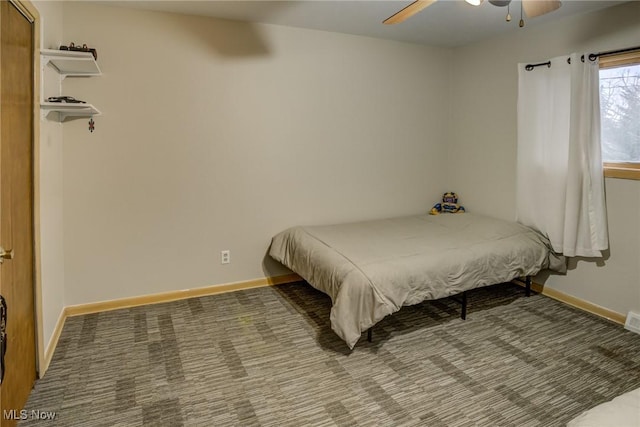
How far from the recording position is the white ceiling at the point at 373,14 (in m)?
2.97

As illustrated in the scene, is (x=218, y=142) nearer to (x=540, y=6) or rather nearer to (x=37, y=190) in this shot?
(x=37, y=190)

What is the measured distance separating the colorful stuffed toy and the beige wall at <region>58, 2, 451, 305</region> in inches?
15.7

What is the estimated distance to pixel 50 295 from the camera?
2.58m

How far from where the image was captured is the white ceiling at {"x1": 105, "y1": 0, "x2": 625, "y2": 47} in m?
2.97

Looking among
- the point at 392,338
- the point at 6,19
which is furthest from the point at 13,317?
the point at 392,338

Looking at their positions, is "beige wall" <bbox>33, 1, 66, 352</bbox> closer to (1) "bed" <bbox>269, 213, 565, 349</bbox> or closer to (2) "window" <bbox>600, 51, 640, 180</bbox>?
(1) "bed" <bbox>269, 213, 565, 349</bbox>

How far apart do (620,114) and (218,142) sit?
320cm

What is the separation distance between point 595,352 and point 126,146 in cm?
371

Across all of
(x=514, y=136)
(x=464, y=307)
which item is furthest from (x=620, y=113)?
(x=464, y=307)

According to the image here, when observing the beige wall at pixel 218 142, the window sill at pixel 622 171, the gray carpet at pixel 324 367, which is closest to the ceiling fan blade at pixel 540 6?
the window sill at pixel 622 171

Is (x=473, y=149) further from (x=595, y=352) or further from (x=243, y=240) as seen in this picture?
(x=243, y=240)

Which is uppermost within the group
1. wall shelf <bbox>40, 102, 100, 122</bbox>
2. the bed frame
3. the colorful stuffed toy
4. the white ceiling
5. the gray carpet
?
the white ceiling

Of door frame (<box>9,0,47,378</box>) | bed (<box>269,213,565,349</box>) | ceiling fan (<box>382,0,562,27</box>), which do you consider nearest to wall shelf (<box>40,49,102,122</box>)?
door frame (<box>9,0,47,378</box>)

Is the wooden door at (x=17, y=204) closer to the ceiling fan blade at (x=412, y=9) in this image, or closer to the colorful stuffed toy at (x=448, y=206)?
the ceiling fan blade at (x=412, y=9)
